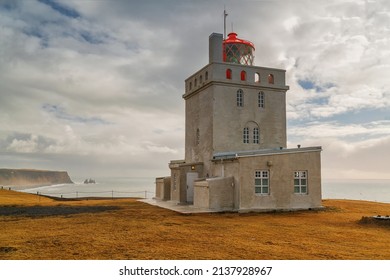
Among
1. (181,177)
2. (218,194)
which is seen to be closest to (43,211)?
(181,177)

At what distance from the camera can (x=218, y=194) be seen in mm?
16297

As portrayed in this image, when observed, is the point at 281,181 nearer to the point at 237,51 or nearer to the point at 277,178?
the point at 277,178

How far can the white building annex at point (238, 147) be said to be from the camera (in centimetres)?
1634

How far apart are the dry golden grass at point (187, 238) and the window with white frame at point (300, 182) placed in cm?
340

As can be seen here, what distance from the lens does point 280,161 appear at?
16.7 meters

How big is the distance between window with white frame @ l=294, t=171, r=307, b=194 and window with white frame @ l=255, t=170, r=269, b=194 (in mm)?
1654

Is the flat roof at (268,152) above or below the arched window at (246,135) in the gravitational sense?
below

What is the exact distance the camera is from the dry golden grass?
7.45m

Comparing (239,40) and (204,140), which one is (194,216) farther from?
(239,40)

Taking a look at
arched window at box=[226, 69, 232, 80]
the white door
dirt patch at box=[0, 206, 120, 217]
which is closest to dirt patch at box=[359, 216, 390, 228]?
the white door

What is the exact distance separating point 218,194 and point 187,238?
7.28 meters

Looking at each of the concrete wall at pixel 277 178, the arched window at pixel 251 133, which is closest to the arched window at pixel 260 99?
the arched window at pixel 251 133

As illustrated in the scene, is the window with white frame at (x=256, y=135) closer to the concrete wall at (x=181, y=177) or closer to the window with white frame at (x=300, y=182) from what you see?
the concrete wall at (x=181, y=177)
